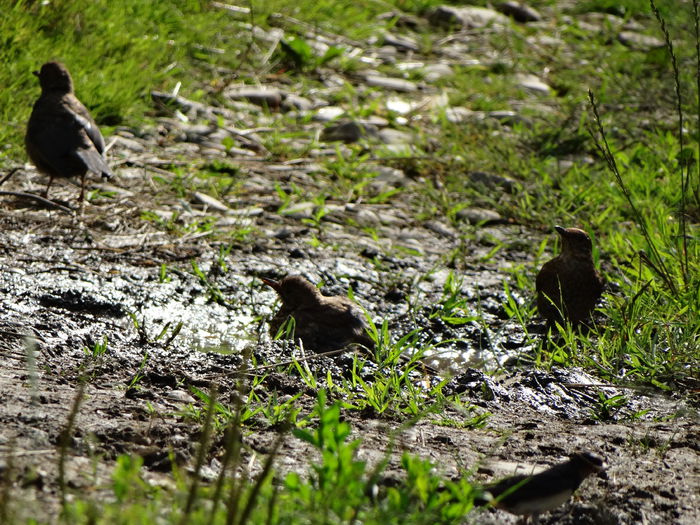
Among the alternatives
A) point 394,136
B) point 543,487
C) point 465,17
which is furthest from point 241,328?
point 465,17

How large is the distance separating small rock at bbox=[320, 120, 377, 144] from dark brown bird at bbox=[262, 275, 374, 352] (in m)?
3.57

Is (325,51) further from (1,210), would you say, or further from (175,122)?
(1,210)

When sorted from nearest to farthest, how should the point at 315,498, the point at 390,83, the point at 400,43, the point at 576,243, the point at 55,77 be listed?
the point at 315,498 < the point at 576,243 < the point at 55,77 < the point at 390,83 < the point at 400,43

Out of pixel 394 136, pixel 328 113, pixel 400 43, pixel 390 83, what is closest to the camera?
pixel 394 136

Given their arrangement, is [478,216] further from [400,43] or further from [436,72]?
[400,43]

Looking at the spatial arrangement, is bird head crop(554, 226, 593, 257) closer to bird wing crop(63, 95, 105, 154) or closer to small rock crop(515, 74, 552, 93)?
bird wing crop(63, 95, 105, 154)

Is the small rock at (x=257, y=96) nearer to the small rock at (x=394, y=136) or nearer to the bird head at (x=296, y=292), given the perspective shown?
the small rock at (x=394, y=136)

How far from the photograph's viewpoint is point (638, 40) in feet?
39.4

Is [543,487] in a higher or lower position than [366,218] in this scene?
higher

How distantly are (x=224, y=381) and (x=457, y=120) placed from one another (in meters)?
5.48

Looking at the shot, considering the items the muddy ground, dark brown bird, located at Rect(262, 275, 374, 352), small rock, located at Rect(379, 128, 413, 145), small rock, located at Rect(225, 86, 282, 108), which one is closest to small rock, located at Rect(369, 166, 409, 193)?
the muddy ground

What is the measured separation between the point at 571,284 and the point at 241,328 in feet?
6.18

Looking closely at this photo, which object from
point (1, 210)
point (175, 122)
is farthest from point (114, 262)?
point (175, 122)

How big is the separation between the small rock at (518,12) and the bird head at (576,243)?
8363mm
